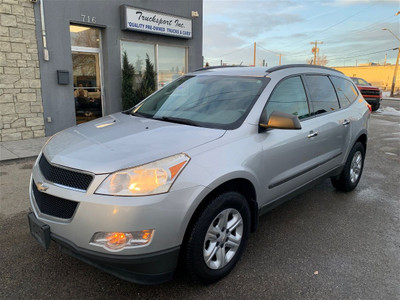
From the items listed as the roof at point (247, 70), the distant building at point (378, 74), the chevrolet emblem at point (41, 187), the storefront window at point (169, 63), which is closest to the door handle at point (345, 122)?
the roof at point (247, 70)

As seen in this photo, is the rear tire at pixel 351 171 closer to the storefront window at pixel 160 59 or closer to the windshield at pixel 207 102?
the windshield at pixel 207 102

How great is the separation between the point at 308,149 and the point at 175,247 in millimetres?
2014

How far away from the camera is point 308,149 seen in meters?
3.52

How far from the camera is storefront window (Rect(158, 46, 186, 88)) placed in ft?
37.2

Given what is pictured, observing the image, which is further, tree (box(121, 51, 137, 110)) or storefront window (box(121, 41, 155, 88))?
storefront window (box(121, 41, 155, 88))

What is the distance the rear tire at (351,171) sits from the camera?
4586mm

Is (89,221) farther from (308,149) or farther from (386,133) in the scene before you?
(386,133)

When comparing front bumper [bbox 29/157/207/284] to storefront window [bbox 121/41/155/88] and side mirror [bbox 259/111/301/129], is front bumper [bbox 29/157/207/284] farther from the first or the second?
storefront window [bbox 121/41/155/88]

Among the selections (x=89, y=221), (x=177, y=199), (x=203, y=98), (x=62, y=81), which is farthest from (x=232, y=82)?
(x=62, y=81)

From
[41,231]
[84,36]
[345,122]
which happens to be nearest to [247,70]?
[345,122]

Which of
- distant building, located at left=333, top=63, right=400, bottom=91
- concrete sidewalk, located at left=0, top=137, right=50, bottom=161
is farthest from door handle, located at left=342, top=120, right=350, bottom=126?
distant building, located at left=333, top=63, right=400, bottom=91

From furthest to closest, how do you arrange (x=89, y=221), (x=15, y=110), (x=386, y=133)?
(x=386, y=133) → (x=15, y=110) → (x=89, y=221)

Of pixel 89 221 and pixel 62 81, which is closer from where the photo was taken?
pixel 89 221

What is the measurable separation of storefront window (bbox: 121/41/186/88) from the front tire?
Answer: 8.59m
